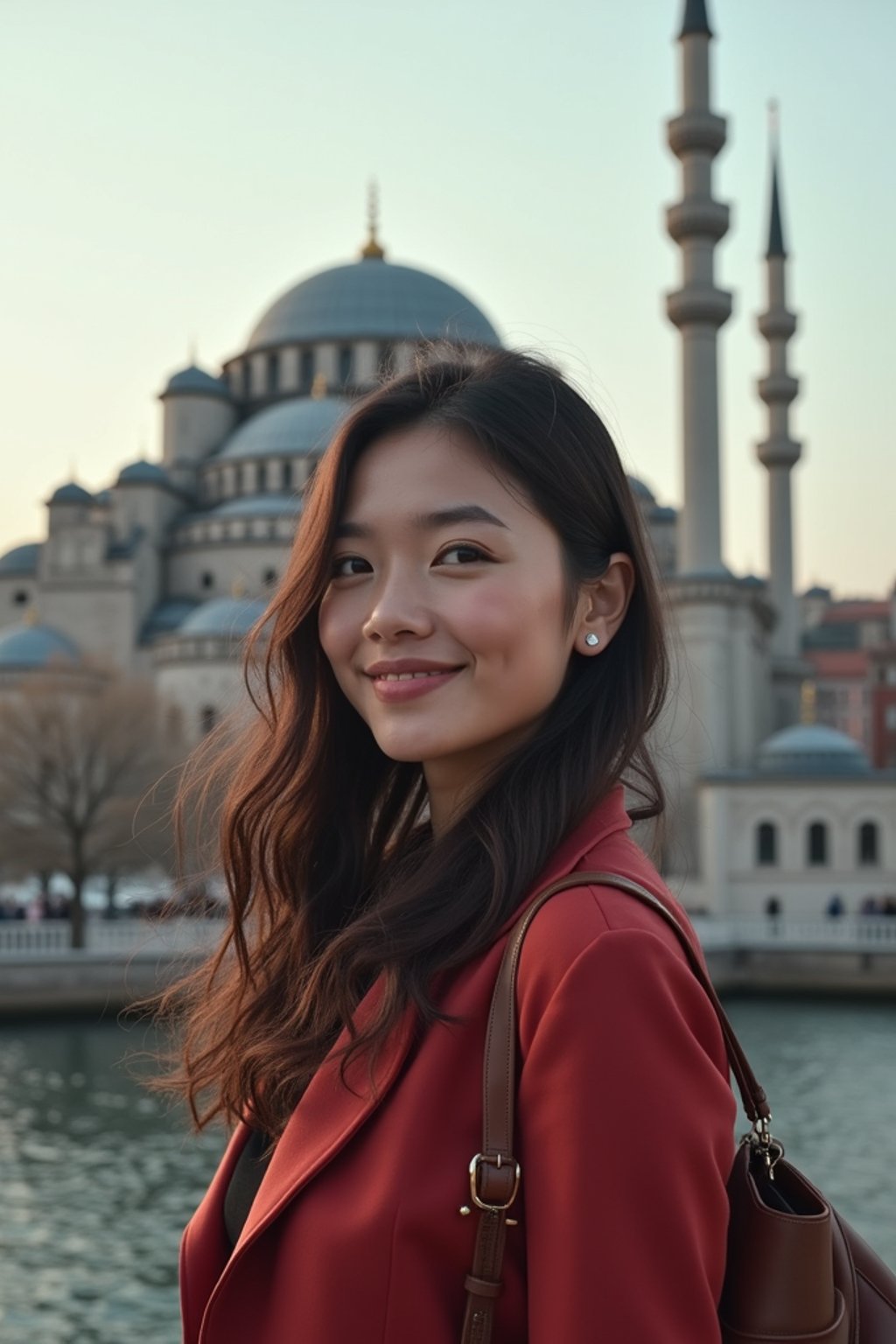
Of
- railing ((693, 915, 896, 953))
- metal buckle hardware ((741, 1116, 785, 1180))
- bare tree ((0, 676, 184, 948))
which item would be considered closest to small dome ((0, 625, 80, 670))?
bare tree ((0, 676, 184, 948))

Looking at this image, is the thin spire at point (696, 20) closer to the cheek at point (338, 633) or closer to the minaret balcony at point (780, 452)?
the minaret balcony at point (780, 452)

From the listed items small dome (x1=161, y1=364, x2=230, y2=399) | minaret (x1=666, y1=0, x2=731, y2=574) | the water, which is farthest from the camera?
small dome (x1=161, y1=364, x2=230, y2=399)

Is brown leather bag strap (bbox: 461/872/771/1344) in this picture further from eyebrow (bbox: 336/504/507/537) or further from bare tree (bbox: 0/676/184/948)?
bare tree (bbox: 0/676/184/948)

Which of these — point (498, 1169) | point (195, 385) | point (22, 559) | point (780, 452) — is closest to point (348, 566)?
point (498, 1169)

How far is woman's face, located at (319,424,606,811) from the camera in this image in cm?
165

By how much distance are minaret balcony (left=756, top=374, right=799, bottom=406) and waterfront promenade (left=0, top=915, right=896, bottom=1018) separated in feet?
64.4

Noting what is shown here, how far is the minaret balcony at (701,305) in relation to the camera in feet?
99.2

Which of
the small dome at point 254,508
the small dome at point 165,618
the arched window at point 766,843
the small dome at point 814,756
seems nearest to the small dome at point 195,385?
the small dome at point 254,508

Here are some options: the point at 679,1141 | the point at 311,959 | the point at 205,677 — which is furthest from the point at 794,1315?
the point at 205,677

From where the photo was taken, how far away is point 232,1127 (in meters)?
2.02

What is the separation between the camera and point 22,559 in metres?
45.2

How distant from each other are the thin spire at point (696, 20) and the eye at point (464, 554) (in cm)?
3241

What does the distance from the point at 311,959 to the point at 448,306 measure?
49.2 meters

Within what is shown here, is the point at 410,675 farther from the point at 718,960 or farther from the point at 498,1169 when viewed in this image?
the point at 718,960
